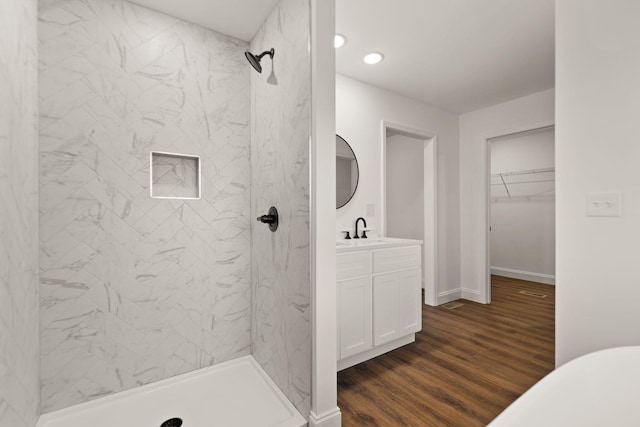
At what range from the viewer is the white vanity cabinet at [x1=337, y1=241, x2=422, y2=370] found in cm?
211

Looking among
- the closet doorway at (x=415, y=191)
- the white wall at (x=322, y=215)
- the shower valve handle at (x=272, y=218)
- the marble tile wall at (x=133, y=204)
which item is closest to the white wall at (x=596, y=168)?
the white wall at (x=322, y=215)

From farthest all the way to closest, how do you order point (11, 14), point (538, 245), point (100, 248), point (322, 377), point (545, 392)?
point (538, 245)
point (100, 248)
point (322, 377)
point (11, 14)
point (545, 392)

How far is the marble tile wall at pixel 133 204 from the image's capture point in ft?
5.21

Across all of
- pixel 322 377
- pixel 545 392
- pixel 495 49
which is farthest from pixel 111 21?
pixel 495 49

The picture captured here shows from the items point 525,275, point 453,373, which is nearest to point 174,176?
point 453,373

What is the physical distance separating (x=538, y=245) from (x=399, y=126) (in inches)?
134

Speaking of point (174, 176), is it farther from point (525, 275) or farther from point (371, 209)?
point (525, 275)

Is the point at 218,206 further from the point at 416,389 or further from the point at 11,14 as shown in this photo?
the point at 416,389

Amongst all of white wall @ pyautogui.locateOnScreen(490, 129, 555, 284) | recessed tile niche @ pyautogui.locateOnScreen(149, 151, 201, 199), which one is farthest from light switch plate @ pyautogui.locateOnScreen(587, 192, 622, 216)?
white wall @ pyautogui.locateOnScreen(490, 129, 555, 284)

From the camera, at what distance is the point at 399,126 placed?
335 cm

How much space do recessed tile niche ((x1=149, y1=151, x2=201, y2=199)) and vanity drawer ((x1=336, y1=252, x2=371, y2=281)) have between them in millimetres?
1088

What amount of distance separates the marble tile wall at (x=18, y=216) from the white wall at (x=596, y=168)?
228 centimetres

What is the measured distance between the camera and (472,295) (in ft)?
12.6

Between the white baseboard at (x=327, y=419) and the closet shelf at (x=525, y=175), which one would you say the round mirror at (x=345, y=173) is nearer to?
the white baseboard at (x=327, y=419)
